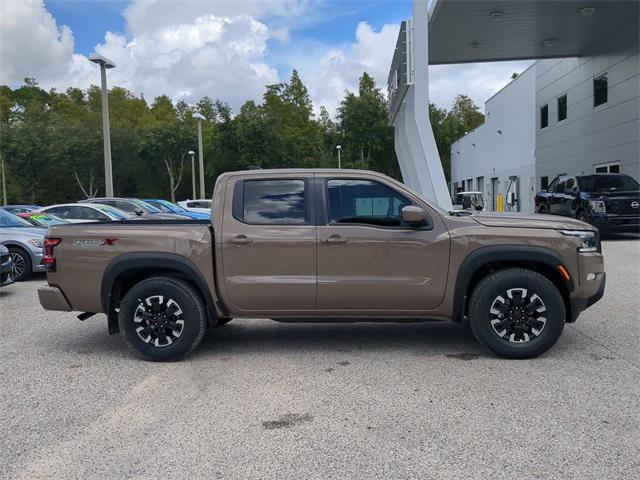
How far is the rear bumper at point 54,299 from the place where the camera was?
564cm

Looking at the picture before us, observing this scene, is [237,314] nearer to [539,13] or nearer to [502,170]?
[539,13]

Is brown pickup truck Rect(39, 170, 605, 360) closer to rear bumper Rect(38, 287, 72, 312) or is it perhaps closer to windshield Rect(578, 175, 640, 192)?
rear bumper Rect(38, 287, 72, 312)

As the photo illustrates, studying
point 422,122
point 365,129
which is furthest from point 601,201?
point 365,129

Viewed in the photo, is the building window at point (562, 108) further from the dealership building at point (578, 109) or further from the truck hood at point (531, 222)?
the truck hood at point (531, 222)

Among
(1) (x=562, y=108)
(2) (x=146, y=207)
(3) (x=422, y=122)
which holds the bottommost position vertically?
(2) (x=146, y=207)

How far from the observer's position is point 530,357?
17.4 feet

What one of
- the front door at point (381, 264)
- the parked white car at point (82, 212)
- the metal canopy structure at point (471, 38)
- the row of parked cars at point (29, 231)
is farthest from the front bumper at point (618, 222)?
the parked white car at point (82, 212)

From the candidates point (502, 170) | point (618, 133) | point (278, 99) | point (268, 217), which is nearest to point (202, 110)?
point (278, 99)

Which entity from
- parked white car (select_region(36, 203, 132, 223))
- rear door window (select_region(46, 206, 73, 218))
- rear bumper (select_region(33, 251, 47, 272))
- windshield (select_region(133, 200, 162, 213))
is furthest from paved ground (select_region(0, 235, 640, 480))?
windshield (select_region(133, 200, 162, 213))

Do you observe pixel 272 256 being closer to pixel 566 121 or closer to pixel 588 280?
pixel 588 280

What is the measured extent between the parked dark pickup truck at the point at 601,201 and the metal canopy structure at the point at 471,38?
139 inches

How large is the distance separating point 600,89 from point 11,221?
73.6ft

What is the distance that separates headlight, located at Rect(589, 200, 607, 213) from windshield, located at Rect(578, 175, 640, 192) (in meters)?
0.99

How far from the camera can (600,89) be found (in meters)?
23.8
